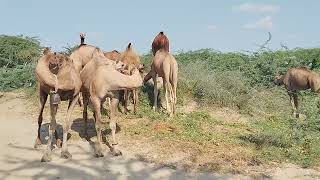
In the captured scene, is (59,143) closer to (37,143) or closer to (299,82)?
(37,143)

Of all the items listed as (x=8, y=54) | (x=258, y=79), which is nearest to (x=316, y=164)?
(x=258, y=79)

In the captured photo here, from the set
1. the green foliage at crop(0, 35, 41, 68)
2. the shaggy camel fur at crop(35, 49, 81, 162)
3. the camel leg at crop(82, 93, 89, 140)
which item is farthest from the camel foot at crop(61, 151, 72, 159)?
the green foliage at crop(0, 35, 41, 68)

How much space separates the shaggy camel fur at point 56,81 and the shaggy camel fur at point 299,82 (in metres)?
8.29

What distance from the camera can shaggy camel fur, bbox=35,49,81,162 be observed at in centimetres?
792

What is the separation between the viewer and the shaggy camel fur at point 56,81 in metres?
7.92

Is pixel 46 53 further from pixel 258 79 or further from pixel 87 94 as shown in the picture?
pixel 258 79

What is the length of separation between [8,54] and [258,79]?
11.2 meters

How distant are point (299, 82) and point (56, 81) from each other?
366 inches

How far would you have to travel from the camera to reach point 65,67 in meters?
8.25

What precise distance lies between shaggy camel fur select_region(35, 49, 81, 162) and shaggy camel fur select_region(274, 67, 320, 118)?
829cm

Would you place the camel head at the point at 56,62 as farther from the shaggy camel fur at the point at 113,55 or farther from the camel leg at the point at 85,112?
the shaggy camel fur at the point at 113,55

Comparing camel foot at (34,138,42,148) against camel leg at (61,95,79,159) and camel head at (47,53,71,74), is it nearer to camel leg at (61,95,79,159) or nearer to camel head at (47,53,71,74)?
camel leg at (61,95,79,159)

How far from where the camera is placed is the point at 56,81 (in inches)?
313

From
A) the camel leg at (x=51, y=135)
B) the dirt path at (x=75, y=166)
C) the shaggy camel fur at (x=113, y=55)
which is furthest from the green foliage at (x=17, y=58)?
the camel leg at (x=51, y=135)
